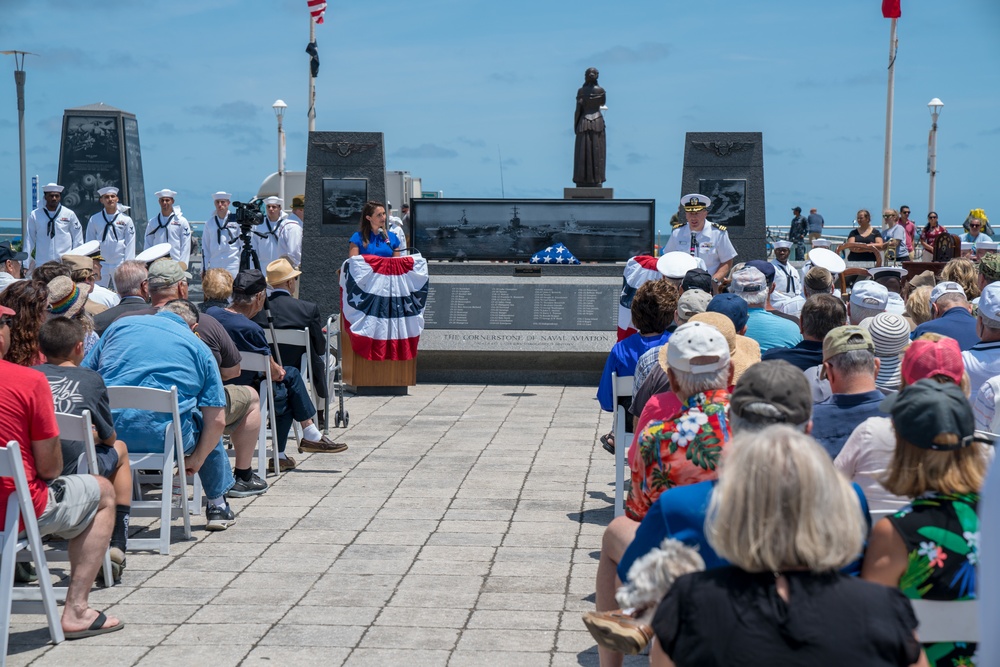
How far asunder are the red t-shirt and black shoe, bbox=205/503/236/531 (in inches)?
84.9

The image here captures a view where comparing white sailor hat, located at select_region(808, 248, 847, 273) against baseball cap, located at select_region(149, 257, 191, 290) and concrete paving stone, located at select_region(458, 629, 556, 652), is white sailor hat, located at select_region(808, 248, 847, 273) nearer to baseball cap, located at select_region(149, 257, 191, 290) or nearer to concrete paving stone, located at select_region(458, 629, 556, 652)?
baseball cap, located at select_region(149, 257, 191, 290)

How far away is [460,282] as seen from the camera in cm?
1386

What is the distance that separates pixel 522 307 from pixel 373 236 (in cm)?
197

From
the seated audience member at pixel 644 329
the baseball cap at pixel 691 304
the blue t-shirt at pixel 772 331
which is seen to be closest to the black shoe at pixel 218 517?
the seated audience member at pixel 644 329

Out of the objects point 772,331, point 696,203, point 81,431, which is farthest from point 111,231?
point 81,431

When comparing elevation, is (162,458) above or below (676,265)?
below

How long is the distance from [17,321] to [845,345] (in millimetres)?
3432

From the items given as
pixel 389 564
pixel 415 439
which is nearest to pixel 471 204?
pixel 415 439

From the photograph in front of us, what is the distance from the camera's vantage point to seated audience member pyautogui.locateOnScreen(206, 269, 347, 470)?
Result: 26.4 feet

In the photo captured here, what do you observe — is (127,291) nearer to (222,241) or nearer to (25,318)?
(25,318)

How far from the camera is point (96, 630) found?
197 inches

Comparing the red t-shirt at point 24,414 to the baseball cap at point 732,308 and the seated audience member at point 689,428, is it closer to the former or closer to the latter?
the seated audience member at point 689,428

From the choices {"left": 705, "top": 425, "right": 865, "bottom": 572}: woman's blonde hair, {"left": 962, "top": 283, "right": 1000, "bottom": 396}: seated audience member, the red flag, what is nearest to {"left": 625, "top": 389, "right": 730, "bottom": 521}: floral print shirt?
{"left": 705, "top": 425, "right": 865, "bottom": 572}: woman's blonde hair

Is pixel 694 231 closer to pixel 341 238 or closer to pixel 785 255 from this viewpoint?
pixel 785 255
